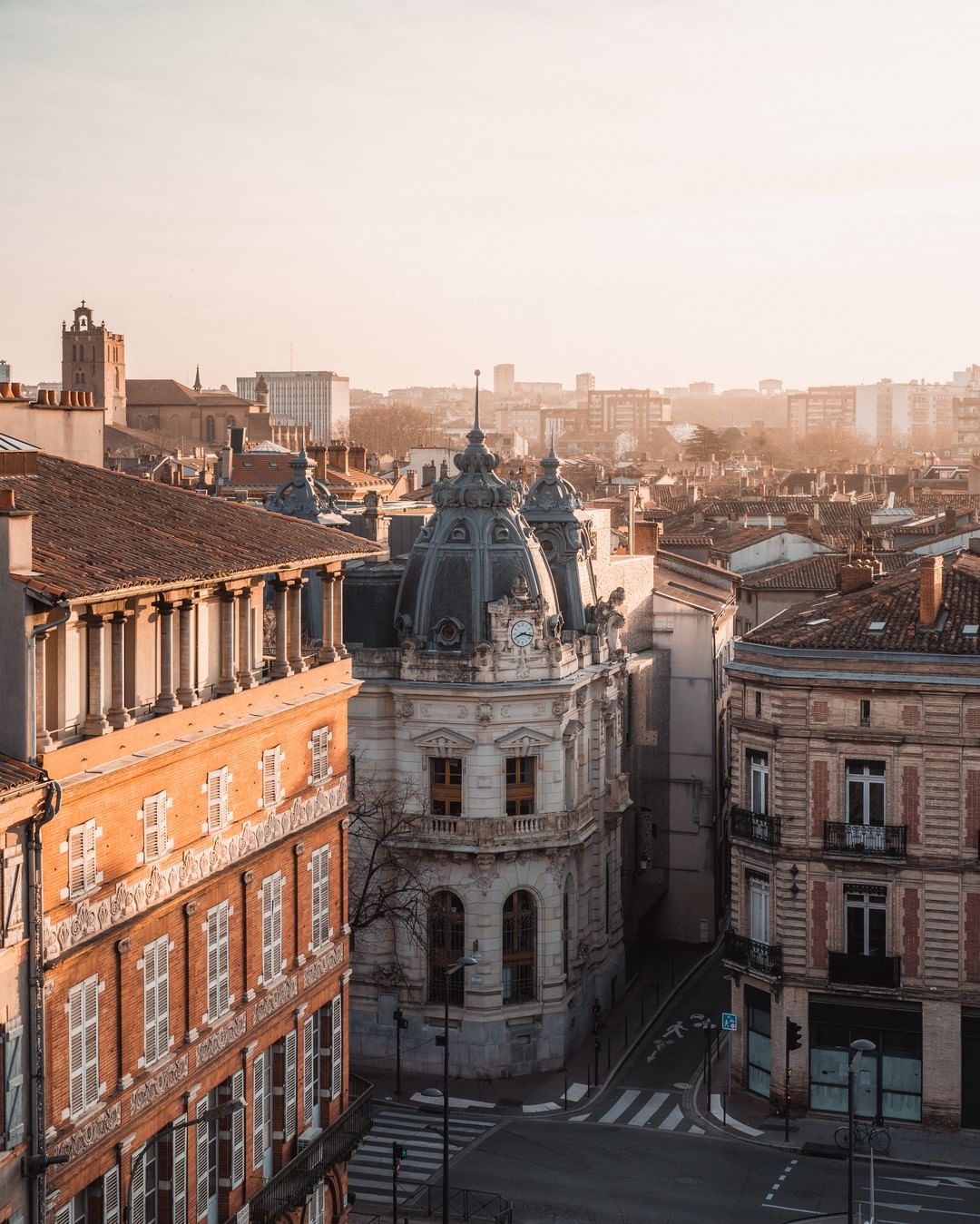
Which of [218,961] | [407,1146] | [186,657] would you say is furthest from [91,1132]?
[407,1146]

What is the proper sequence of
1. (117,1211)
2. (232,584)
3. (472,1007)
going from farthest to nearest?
(472,1007)
(232,584)
(117,1211)

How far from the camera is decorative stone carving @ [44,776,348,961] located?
31.6 meters

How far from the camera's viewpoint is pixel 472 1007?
63.4m

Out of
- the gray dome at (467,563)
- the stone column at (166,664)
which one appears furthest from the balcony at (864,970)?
the stone column at (166,664)

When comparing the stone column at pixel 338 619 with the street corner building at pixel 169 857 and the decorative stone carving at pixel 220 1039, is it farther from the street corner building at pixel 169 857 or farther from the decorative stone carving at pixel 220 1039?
the decorative stone carving at pixel 220 1039

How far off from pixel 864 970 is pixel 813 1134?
4.75 metres

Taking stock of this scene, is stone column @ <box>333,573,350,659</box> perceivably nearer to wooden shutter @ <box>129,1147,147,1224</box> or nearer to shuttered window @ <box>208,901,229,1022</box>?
shuttered window @ <box>208,901,229,1022</box>

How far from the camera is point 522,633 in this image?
6362cm

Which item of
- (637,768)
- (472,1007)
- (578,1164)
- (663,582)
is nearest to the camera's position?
(578,1164)

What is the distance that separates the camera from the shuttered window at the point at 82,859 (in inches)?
1248

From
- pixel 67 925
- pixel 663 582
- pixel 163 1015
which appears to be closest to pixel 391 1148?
pixel 163 1015

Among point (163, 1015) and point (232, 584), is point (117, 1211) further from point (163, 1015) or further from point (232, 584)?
point (232, 584)

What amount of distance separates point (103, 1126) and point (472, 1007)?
103 feet

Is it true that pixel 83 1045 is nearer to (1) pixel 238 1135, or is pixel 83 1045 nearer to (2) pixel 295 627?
(1) pixel 238 1135
